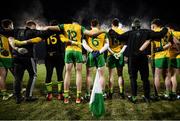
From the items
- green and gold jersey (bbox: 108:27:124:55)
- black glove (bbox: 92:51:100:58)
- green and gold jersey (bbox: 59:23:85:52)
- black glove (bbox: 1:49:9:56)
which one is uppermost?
green and gold jersey (bbox: 59:23:85:52)

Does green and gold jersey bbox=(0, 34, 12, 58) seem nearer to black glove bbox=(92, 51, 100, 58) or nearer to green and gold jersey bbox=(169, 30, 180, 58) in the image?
black glove bbox=(92, 51, 100, 58)

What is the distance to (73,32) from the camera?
859cm

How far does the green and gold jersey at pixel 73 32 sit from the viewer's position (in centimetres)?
853

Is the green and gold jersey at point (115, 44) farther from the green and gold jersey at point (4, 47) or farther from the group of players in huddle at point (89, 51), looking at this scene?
the green and gold jersey at point (4, 47)

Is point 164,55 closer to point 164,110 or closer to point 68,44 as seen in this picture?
point 164,110

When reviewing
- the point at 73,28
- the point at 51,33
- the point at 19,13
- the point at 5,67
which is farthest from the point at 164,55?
the point at 19,13

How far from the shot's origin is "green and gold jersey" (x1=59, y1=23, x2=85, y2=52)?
8.53m

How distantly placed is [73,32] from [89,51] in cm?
75

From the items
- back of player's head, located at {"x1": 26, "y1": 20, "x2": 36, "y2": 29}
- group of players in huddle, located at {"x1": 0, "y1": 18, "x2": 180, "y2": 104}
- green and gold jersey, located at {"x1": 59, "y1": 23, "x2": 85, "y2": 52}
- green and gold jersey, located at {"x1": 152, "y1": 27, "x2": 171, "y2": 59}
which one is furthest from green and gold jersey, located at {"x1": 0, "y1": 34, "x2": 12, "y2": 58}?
green and gold jersey, located at {"x1": 152, "y1": 27, "x2": 171, "y2": 59}

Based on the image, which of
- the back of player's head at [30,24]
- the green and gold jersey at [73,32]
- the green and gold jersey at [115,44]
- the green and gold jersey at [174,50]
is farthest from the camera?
the green and gold jersey at [115,44]

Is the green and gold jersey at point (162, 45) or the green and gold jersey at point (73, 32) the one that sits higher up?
the green and gold jersey at point (73, 32)

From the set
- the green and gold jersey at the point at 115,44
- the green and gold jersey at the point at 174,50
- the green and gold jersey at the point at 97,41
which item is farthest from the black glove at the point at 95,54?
the green and gold jersey at the point at 174,50

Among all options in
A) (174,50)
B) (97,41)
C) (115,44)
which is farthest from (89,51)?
(174,50)

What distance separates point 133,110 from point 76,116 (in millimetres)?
1528
